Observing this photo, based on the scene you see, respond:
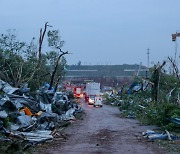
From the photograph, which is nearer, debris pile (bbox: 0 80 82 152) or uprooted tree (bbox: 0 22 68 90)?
debris pile (bbox: 0 80 82 152)

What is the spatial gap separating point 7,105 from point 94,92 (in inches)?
1646

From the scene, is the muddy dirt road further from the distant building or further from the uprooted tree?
the distant building

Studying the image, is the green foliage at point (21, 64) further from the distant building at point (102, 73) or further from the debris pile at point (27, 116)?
the distant building at point (102, 73)

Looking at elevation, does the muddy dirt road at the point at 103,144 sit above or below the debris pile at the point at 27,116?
below

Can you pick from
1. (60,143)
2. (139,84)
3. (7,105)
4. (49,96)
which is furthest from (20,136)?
(139,84)

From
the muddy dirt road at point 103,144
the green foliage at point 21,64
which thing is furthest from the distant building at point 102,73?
the muddy dirt road at point 103,144

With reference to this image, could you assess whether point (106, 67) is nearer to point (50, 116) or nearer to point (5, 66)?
point (5, 66)

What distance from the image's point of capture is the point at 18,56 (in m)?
35.9

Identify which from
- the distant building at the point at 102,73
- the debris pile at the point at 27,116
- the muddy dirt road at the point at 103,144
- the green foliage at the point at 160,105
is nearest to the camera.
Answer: the muddy dirt road at the point at 103,144

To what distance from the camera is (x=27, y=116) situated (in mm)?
18297

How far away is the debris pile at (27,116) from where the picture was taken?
47.7ft

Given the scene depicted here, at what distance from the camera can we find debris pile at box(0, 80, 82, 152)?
47.7 ft

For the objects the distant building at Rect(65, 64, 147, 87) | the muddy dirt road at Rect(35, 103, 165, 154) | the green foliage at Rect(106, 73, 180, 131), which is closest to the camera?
the muddy dirt road at Rect(35, 103, 165, 154)

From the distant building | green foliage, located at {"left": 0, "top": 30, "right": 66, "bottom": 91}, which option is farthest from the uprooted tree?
the distant building
